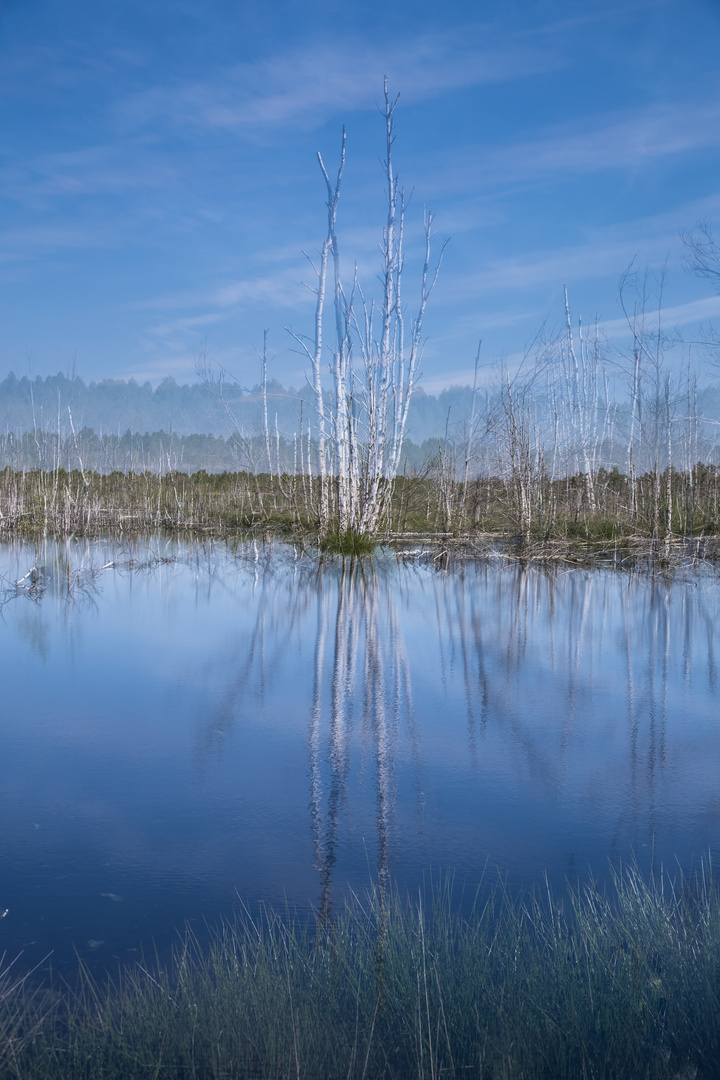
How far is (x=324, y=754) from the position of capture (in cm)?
366

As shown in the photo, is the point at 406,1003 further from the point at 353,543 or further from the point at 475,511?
the point at 475,511

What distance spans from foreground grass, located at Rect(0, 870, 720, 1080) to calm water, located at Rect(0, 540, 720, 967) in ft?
0.72

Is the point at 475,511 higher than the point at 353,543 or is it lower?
higher

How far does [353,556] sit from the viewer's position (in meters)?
12.8

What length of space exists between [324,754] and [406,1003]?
1.90 metres

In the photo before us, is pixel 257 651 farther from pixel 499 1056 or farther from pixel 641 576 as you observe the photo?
pixel 641 576

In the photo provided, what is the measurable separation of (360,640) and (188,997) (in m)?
4.42

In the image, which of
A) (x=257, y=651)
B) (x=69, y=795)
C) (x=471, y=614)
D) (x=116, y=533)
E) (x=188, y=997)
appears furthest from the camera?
(x=116, y=533)

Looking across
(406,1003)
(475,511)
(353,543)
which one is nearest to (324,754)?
(406,1003)

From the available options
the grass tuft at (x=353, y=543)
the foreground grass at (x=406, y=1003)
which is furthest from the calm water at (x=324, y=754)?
the grass tuft at (x=353, y=543)

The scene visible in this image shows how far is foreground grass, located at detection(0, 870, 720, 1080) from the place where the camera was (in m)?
1.60

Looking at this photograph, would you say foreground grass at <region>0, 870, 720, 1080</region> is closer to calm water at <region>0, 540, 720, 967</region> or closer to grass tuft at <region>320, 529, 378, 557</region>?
calm water at <region>0, 540, 720, 967</region>

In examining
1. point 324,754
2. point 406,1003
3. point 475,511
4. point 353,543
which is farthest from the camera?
point 475,511

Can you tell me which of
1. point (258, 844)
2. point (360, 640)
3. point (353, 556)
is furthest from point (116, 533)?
point (258, 844)
